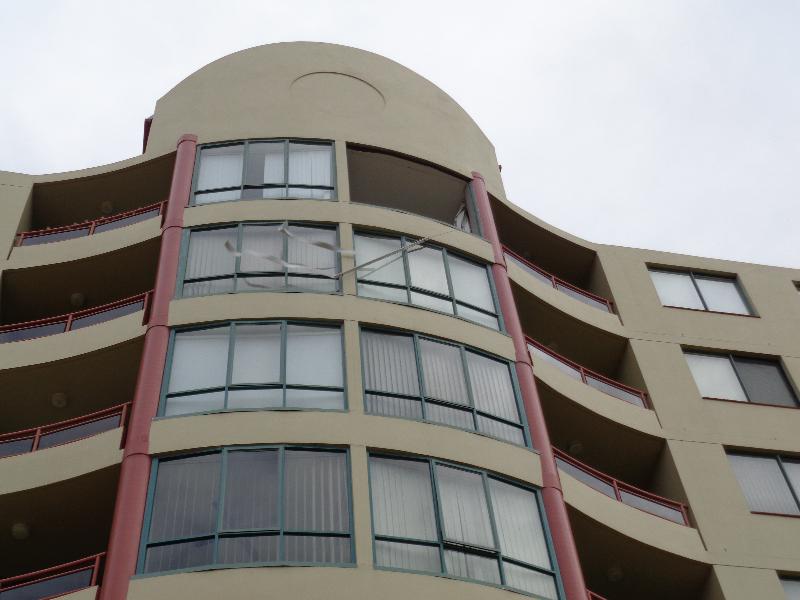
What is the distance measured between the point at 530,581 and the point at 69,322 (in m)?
12.5

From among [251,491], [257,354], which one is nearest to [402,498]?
[251,491]

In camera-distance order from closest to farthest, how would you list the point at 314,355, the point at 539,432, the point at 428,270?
the point at 314,355
the point at 539,432
the point at 428,270

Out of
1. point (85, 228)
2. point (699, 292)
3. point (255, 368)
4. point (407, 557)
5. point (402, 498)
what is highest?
point (85, 228)

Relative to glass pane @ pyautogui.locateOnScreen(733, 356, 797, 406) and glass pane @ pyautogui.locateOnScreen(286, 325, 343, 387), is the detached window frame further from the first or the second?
glass pane @ pyautogui.locateOnScreen(286, 325, 343, 387)

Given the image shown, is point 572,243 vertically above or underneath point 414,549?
above

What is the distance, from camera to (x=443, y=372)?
21734mm

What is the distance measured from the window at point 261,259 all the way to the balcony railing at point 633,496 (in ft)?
23.8

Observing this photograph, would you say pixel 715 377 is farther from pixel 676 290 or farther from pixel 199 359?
pixel 199 359

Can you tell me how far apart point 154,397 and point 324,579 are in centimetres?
555

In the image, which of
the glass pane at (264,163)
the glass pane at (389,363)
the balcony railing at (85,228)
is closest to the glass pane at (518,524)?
the glass pane at (389,363)

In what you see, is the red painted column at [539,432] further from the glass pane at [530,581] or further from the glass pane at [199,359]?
the glass pane at [199,359]

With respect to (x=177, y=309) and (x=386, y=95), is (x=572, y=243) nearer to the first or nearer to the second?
(x=386, y=95)

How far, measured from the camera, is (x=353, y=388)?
67.3ft

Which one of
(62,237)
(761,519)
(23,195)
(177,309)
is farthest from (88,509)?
(761,519)
